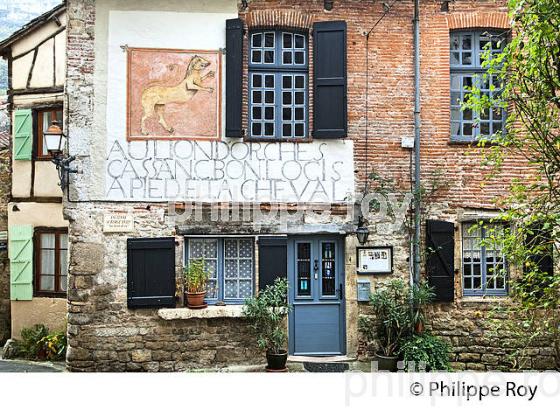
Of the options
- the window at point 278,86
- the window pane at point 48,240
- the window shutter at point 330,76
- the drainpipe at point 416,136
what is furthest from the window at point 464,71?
the window pane at point 48,240

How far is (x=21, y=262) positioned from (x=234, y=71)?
5685 millimetres

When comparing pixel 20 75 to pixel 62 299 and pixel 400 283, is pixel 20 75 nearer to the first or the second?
pixel 62 299

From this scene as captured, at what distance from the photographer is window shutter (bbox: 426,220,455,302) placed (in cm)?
885

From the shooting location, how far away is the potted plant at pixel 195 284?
28.0ft

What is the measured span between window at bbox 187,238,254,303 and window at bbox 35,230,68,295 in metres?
3.48

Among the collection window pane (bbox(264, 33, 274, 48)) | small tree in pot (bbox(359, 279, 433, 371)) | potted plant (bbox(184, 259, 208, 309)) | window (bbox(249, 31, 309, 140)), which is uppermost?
window pane (bbox(264, 33, 274, 48))

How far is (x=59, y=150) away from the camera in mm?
8367

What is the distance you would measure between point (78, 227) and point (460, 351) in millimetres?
5985

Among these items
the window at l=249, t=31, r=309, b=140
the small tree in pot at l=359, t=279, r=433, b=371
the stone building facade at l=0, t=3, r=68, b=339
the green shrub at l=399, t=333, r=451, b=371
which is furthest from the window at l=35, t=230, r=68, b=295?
the green shrub at l=399, t=333, r=451, b=371

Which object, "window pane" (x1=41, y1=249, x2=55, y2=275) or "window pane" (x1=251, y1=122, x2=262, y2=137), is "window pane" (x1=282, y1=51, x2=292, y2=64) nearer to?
"window pane" (x1=251, y1=122, x2=262, y2=137)

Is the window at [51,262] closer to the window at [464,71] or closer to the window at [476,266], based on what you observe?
the window at [476,266]

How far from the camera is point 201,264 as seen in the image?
8.66 m

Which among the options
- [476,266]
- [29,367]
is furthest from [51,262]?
[476,266]

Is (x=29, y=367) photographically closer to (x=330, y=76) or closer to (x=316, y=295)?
(x=316, y=295)
